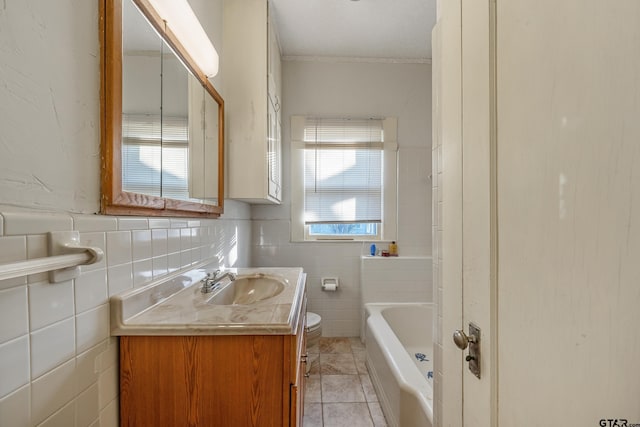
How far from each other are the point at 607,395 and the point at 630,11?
443 mm

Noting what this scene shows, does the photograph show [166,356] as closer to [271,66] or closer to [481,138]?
[481,138]

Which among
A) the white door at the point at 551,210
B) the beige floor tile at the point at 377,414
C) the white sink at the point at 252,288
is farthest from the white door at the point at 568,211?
the beige floor tile at the point at 377,414

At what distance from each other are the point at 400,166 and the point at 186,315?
7.61ft

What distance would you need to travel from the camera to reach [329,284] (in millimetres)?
2609

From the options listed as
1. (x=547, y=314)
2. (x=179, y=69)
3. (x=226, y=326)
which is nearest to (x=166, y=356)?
(x=226, y=326)

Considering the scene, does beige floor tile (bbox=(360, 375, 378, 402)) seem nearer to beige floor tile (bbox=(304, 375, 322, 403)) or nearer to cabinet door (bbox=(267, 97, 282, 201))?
beige floor tile (bbox=(304, 375, 322, 403))

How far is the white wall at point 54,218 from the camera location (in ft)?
1.76

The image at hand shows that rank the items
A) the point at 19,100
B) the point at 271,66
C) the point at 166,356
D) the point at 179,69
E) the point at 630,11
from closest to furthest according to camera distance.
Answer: the point at 630,11 → the point at 19,100 → the point at 166,356 → the point at 179,69 → the point at 271,66

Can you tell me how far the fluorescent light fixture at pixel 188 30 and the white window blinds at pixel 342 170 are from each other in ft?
4.42

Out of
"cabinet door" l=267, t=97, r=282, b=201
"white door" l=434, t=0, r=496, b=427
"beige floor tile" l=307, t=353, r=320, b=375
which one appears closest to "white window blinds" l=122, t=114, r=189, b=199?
"cabinet door" l=267, t=97, r=282, b=201

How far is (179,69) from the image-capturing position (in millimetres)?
1234

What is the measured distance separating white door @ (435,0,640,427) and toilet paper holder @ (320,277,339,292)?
194 centimetres

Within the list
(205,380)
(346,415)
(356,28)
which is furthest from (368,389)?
(356,28)

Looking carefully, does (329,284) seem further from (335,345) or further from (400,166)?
(400,166)
